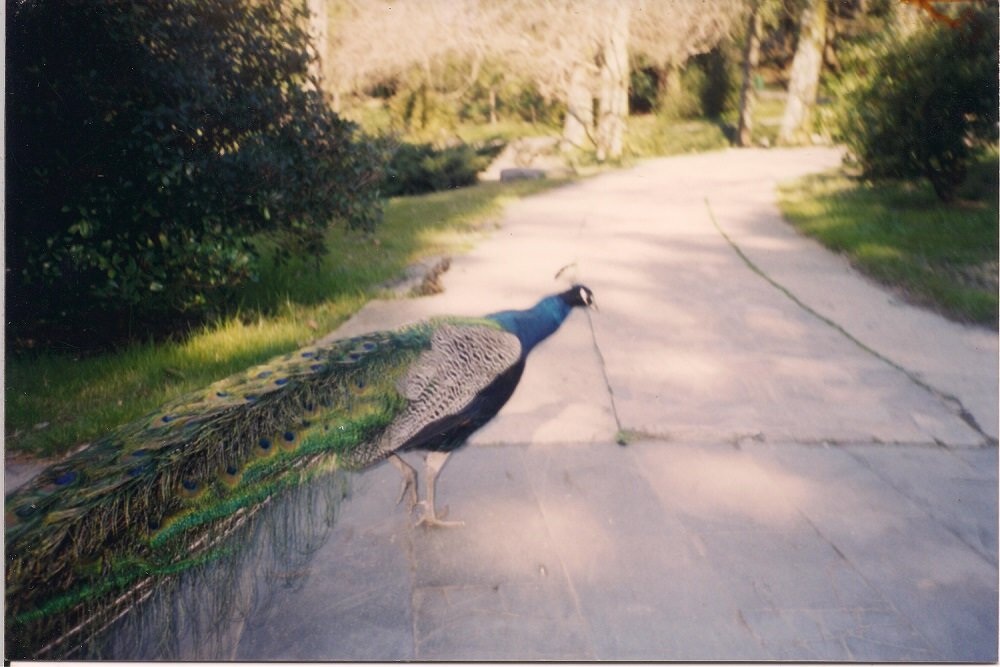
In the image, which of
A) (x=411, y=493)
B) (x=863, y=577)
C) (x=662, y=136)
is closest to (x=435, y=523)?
(x=411, y=493)

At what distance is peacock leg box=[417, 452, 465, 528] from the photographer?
2205mm

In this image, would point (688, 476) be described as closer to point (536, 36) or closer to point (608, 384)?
point (608, 384)

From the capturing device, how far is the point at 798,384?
2.63 m

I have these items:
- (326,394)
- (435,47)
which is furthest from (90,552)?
(435,47)

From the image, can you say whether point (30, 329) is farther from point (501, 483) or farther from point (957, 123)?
point (957, 123)

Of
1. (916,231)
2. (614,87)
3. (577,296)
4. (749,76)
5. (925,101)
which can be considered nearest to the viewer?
(577,296)

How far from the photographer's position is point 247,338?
8.82 ft

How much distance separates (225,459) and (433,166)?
180 cm

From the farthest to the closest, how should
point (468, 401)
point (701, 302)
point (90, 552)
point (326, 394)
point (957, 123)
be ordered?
point (957, 123)
point (701, 302)
point (468, 401)
point (326, 394)
point (90, 552)

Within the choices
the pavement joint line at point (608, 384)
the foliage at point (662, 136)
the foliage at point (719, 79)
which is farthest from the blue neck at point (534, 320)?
the foliage at point (719, 79)

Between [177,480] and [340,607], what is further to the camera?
[340,607]

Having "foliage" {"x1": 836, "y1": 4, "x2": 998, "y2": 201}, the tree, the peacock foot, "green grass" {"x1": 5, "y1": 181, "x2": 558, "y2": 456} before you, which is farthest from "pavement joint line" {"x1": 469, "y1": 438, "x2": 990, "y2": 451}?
the tree

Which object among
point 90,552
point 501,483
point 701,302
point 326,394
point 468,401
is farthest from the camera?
point 701,302

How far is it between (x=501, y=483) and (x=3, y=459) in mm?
1488
